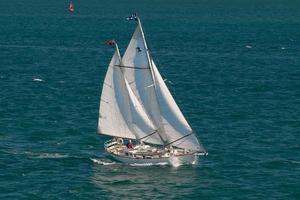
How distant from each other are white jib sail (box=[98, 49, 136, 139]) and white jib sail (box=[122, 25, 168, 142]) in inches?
63.4

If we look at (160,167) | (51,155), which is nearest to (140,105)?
(160,167)

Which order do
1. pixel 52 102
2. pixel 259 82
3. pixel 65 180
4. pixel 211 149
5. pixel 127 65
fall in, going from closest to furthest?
pixel 65 180, pixel 127 65, pixel 211 149, pixel 52 102, pixel 259 82

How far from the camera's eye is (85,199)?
99.5 meters

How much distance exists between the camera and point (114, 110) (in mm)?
116375

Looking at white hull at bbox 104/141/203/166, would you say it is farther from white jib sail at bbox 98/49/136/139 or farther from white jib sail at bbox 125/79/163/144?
white jib sail at bbox 98/49/136/139

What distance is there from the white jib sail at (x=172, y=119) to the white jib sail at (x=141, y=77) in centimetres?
69

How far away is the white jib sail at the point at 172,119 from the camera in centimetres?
11294

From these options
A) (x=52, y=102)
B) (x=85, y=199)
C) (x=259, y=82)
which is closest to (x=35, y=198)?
(x=85, y=199)

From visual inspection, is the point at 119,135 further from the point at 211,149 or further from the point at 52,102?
the point at 52,102

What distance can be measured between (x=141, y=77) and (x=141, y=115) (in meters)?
5.16

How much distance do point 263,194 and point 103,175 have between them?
2008 centimetres

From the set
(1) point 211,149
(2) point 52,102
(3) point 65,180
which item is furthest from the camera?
(2) point 52,102

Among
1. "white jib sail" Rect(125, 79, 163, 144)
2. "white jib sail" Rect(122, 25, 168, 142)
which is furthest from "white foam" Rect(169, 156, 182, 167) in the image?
Answer: "white jib sail" Rect(125, 79, 163, 144)

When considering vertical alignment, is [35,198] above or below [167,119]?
below
